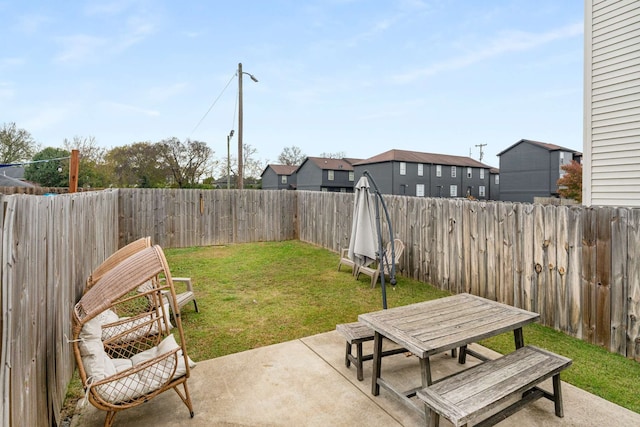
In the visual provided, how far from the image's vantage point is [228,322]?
4.82 meters

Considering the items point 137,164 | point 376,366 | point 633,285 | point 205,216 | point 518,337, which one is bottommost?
point 376,366

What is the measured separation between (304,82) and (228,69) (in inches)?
224

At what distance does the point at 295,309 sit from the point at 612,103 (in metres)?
6.51

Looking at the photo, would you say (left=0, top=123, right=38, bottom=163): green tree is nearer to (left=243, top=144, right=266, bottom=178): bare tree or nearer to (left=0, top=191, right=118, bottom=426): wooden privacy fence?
(left=243, top=144, right=266, bottom=178): bare tree

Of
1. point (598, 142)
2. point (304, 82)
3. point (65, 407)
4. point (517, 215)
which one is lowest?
point (65, 407)

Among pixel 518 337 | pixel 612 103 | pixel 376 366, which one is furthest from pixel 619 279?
pixel 612 103

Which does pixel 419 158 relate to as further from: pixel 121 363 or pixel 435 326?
pixel 121 363

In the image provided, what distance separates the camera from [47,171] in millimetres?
25656

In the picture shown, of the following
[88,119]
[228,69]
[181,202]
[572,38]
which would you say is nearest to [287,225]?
[181,202]

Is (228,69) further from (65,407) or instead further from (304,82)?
(65,407)

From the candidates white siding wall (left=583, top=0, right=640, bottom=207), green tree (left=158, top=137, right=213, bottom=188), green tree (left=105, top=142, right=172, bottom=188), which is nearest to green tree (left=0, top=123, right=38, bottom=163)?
green tree (left=105, top=142, right=172, bottom=188)

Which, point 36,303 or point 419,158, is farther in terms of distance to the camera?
point 419,158

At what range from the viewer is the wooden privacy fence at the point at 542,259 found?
3717 mm

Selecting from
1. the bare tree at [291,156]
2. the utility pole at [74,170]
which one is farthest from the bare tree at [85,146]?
the utility pole at [74,170]
